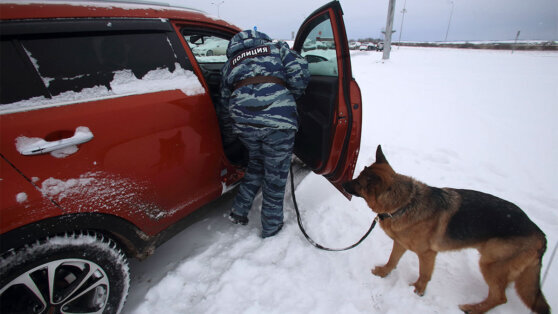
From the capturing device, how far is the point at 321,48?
7.46 feet

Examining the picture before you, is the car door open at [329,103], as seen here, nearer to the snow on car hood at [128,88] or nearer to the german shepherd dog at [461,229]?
the german shepherd dog at [461,229]

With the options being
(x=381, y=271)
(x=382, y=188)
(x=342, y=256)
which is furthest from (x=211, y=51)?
(x=381, y=271)

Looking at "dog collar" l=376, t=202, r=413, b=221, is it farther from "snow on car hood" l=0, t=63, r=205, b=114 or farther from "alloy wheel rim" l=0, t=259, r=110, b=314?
"alloy wheel rim" l=0, t=259, r=110, b=314

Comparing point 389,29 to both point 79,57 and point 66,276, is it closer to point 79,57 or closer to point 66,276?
point 79,57

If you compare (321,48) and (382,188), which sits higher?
(321,48)

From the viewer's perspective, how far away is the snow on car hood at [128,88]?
1.14 m

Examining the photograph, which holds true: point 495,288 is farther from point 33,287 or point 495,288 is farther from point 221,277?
point 33,287

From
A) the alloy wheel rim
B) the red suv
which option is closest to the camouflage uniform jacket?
the red suv

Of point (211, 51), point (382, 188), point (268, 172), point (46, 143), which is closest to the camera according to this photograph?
point (46, 143)

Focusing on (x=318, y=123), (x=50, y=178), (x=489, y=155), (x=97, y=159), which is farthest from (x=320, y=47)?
(x=489, y=155)

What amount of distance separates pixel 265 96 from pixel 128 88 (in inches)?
35.3

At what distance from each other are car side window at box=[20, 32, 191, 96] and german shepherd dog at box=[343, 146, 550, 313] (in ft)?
5.54

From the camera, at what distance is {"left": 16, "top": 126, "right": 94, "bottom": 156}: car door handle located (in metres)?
1.07

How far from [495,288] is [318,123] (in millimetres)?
1759
